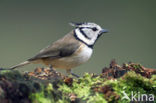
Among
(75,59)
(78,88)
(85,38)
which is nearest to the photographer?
(78,88)

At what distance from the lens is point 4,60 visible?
8242 mm

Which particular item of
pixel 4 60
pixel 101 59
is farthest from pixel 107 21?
pixel 4 60

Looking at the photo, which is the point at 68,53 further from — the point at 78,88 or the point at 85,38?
the point at 78,88

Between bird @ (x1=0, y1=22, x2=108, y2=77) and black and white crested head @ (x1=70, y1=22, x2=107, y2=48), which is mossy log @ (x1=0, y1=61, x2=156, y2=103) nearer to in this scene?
bird @ (x1=0, y1=22, x2=108, y2=77)

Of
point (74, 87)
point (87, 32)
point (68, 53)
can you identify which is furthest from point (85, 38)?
point (74, 87)

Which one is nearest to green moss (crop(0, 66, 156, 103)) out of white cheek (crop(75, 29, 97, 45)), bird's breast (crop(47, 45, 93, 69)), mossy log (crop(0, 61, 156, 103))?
mossy log (crop(0, 61, 156, 103))

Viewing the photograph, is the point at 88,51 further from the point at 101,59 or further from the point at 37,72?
the point at 101,59

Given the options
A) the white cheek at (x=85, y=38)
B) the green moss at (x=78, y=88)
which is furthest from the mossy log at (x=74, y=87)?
the white cheek at (x=85, y=38)

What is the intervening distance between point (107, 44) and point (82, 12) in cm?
140

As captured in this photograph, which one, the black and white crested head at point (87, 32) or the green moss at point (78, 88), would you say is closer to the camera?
the green moss at point (78, 88)

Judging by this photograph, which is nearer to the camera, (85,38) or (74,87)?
(74,87)

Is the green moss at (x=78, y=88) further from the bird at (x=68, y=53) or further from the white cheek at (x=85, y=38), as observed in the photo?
the white cheek at (x=85, y=38)

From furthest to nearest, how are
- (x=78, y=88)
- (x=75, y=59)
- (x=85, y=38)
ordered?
(x=85, y=38) < (x=75, y=59) < (x=78, y=88)

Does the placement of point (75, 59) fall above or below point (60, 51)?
below
